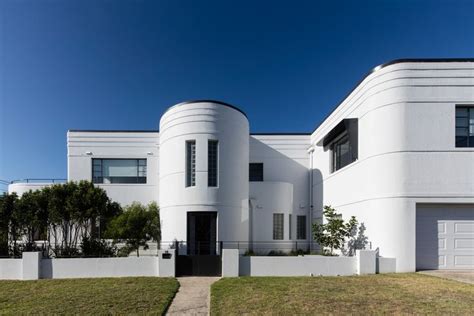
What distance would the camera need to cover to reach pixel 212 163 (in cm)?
1370

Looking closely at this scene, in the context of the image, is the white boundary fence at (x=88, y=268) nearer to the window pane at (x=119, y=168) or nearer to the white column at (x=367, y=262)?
the white column at (x=367, y=262)

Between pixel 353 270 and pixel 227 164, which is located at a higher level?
pixel 227 164

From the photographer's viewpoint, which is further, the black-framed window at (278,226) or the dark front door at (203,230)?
the black-framed window at (278,226)

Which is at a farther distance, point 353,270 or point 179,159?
point 179,159

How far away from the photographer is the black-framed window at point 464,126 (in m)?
10.8

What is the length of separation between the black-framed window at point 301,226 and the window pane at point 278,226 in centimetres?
173

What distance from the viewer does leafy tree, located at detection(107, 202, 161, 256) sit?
13070 mm

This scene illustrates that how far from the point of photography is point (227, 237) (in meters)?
13.3

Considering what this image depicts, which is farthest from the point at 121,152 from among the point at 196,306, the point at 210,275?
the point at 196,306

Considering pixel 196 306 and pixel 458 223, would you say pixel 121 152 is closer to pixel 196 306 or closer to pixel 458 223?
pixel 196 306

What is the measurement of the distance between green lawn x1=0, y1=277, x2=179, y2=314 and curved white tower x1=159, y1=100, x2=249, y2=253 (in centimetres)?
361

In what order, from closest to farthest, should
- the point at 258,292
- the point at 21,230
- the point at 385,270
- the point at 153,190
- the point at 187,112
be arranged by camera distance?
1. the point at 258,292
2. the point at 385,270
3. the point at 21,230
4. the point at 187,112
5. the point at 153,190

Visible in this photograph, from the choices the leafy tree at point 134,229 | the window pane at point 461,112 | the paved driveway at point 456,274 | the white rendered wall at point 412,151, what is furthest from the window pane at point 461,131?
the leafy tree at point 134,229

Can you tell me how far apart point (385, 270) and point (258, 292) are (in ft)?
17.6
